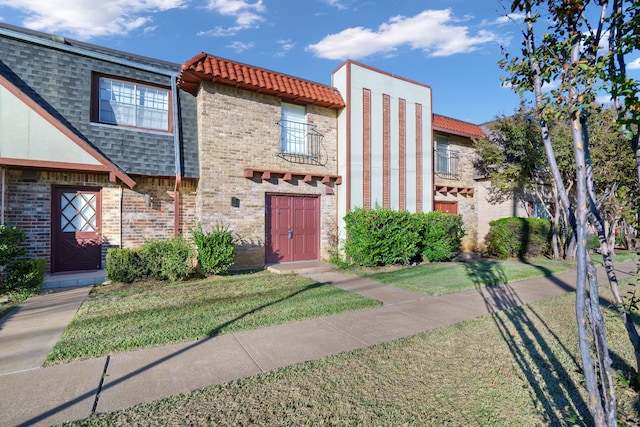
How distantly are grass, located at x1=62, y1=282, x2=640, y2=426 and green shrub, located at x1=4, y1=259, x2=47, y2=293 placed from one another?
5.52 meters

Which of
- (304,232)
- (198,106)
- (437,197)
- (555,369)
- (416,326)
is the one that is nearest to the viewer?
(555,369)

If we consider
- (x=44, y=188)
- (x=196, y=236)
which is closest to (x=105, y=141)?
(x=44, y=188)

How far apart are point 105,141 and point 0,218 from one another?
8.78 feet

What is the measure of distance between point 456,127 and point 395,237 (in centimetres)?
707

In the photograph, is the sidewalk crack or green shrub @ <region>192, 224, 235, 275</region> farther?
green shrub @ <region>192, 224, 235, 275</region>

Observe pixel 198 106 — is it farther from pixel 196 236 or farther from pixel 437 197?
pixel 437 197

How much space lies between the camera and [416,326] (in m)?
4.66

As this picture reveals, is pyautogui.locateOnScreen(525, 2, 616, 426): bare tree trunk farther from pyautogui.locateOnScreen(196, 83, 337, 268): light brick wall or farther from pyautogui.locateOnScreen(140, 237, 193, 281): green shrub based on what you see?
pyautogui.locateOnScreen(196, 83, 337, 268): light brick wall

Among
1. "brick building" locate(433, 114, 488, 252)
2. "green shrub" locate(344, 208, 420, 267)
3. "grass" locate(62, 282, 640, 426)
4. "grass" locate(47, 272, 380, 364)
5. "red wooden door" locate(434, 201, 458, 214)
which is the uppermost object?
"brick building" locate(433, 114, 488, 252)

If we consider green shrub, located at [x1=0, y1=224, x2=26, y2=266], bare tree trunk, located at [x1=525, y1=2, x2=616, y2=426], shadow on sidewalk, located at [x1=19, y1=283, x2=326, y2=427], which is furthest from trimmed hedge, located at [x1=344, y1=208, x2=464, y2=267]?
green shrub, located at [x1=0, y1=224, x2=26, y2=266]

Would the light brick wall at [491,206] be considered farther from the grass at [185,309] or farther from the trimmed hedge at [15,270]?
the trimmed hedge at [15,270]

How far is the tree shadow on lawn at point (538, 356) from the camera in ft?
8.96

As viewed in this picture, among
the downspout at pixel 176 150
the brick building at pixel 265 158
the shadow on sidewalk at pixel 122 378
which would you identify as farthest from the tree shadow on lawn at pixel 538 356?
the downspout at pixel 176 150

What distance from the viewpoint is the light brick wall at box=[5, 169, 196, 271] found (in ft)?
24.9
